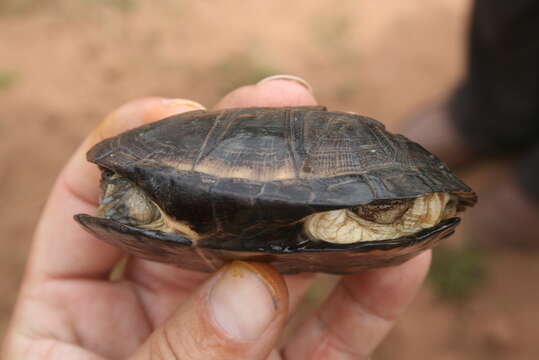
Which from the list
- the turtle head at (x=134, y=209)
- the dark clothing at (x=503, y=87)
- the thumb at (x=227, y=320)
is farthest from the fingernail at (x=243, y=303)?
the dark clothing at (x=503, y=87)

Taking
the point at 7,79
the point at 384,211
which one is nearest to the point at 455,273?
the point at 384,211

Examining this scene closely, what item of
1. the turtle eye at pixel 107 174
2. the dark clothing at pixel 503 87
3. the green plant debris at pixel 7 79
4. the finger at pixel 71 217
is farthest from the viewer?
the green plant debris at pixel 7 79

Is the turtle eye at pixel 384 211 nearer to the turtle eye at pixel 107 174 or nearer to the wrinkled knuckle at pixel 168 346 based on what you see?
the wrinkled knuckle at pixel 168 346

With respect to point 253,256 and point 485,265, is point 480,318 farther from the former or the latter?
point 253,256

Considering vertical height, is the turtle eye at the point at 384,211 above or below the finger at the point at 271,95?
below

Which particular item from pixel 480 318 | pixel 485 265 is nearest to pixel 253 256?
pixel 480 318

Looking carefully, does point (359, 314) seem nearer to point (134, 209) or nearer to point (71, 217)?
point (134, 209)

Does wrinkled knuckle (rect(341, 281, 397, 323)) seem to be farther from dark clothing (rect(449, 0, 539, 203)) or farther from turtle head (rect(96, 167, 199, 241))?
dark clothing (rect(449, 0, 539, 203))
